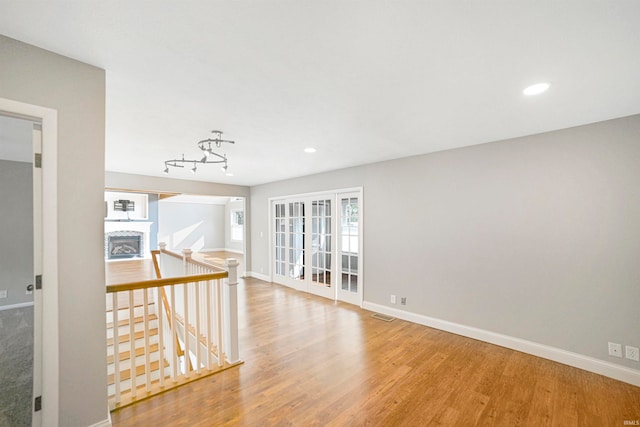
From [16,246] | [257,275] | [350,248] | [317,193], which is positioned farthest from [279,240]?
[16,246]

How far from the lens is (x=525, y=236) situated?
2979 millimetres

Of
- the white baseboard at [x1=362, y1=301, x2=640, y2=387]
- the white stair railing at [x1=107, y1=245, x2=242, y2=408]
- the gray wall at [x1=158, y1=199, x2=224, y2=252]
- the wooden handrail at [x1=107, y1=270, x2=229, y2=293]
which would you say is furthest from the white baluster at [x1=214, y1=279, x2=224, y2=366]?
the gray wall at [x1=158, y1=199, x2=224, y2=252]

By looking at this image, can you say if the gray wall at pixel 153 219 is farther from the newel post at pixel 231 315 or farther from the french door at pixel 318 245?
the newel post at pixel 231 315

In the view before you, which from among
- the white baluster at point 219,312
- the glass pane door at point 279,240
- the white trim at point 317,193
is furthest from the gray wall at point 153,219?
the white baluster at point 219,312

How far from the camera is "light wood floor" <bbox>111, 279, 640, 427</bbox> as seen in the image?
1.94 m

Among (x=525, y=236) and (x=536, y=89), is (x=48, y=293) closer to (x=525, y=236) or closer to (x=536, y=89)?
(x=536, y=89)

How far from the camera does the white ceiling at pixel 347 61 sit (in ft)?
4.11

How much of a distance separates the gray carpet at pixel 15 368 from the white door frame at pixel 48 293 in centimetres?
94

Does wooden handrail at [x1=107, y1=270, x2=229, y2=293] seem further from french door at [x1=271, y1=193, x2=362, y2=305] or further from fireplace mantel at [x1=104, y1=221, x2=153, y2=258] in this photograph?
fireplace mantel at [x1=104, y1=221, x2=153, y2=258]

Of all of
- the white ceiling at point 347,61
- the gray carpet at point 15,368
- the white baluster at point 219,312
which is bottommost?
the gray carpet at point 15,368

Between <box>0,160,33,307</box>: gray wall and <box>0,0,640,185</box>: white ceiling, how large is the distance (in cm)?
317

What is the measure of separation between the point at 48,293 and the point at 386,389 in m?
2.56

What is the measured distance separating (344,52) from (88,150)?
1.74m

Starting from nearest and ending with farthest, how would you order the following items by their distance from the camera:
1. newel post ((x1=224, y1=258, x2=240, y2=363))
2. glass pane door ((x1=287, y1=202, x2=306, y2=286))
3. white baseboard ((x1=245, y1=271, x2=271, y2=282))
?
newel post ((x1=224, y1=258, x2=240, y2=363)) < glass pane door ((x1=287, y1=202, x2=306, y2=286)) < white baseboard ((x1=245, y1=271, x2=271, y2=282))
